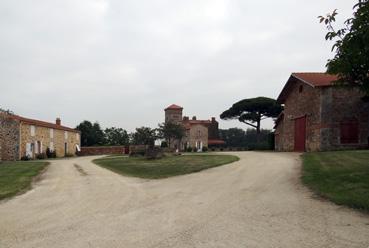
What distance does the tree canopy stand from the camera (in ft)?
198

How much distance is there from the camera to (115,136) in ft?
240

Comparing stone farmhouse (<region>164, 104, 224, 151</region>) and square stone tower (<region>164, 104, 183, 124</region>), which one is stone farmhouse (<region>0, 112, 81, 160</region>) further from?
square stone tower (<region>164, 104, 183, 124</region>)

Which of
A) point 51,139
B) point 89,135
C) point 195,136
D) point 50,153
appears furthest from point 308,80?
point 89,135

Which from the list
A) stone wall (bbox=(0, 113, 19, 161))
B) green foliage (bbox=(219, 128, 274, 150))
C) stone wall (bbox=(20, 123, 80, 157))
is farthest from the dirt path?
green foliage (bbox=(219, 128, 274, 150))

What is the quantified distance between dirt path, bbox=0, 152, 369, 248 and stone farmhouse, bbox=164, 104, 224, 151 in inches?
2181

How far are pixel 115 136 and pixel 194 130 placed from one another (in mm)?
15330

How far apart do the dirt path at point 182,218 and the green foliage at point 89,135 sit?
58724 millimetres

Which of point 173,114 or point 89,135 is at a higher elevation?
point 173,114

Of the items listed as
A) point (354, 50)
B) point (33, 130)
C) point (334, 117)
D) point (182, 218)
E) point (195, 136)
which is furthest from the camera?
point (195, 136)

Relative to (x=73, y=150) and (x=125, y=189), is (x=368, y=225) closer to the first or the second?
(x=125, y=189)

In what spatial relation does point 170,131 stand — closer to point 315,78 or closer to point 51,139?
point 51,139

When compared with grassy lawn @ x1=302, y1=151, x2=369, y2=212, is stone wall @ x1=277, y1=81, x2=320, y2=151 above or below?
above

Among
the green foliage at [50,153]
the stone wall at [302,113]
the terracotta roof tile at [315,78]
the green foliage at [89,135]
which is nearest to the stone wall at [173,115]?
the green foliage at [89,135]

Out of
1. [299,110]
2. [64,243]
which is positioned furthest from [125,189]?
[299,110]
